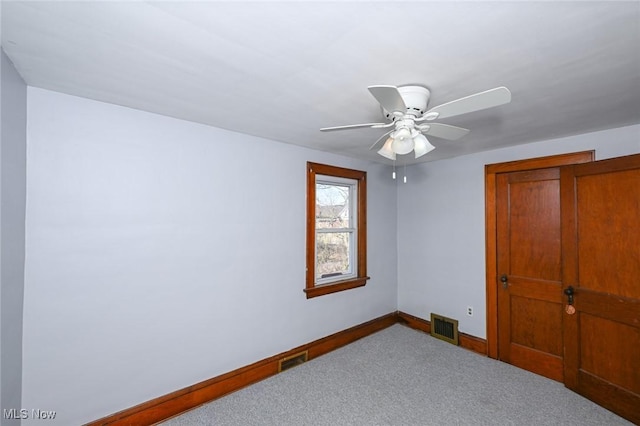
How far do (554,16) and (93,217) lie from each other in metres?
2.83

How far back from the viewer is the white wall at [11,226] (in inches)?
58.8

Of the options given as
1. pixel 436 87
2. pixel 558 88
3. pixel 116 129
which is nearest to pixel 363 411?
pixel 436 87

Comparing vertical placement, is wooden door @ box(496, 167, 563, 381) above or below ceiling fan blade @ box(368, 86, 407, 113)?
below

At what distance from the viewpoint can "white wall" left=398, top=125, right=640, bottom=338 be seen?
350 cm

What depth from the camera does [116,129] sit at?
214cm

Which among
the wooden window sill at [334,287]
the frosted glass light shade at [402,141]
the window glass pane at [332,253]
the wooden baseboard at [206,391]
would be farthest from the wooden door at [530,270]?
the frosted glass light shade at [402,141]

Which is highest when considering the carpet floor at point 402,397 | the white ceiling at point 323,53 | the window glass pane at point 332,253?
the white ceiling at point 323,53

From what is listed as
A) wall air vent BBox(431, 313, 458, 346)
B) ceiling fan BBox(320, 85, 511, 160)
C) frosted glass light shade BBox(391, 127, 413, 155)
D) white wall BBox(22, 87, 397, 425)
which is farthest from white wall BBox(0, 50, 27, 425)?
wall air vent BBox(431, 313, 458, 346)

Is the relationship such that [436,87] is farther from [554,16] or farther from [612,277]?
[612,277]

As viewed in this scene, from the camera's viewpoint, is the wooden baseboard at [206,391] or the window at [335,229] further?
the window at [335,229]

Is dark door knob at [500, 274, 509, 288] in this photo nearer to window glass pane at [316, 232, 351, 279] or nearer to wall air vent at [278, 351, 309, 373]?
window glass pane at [316, 232, 351, 279]

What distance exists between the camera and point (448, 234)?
3881 millimetres

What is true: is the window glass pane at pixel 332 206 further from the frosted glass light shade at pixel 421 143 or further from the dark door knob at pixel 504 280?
the dark door knob at pixel 504 280

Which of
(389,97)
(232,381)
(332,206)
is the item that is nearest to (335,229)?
(332,206)
